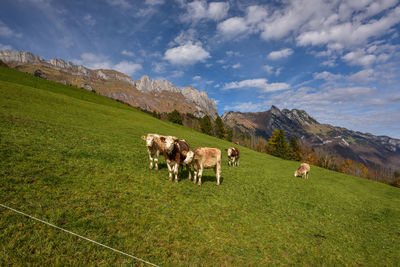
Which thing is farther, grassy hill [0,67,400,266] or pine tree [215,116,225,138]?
pine tree [215,116,225,138]

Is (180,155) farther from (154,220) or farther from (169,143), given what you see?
(154,220)

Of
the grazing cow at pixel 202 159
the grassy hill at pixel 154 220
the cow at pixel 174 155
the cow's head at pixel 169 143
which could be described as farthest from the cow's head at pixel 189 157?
the grassy hill at pixel 154 220

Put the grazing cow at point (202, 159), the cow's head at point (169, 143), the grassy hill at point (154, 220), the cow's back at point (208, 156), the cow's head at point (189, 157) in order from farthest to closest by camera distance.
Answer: the cow's back at point (208, 156) → the grazing cow at point (202, 159) → the cow's head at point (189, 157) → the cow's head at point (169, 143) → the grassy hill at point (154, 220)

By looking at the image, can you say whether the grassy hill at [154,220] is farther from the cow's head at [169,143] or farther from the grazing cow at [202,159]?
the cow's head at [169,143]

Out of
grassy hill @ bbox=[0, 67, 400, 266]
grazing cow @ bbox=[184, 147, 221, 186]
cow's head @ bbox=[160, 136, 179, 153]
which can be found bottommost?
grassy hill @ bbox=[0, 67, 400, 266]

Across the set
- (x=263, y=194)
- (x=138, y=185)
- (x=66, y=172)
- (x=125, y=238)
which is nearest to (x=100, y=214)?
(x=125, y=238)

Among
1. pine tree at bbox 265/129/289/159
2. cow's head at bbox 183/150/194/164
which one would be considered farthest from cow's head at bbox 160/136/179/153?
pine tree at bbox 265/129/289/159

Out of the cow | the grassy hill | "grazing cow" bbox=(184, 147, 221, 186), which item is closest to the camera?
the grassy hill

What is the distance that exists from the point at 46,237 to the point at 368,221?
14.8 metres

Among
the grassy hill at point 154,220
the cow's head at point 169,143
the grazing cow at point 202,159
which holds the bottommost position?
the grassy hill at point 154,220

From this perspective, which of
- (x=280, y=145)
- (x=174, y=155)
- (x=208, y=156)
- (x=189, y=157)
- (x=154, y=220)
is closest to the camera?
(x=154, y=220)

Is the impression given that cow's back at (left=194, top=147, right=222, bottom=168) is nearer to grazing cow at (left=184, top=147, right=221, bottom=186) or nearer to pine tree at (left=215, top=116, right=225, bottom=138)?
grazing cow at (left=184, top=147, right=221, bottom=186)

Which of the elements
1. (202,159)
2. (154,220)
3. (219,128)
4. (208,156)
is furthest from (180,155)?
(219,128)

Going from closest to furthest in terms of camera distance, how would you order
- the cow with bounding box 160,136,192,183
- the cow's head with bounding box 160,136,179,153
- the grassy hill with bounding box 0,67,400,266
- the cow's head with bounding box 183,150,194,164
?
the grassy hill with bounding box 0,67,400,266, the cow's head with bounding box 160,136,179,153, the cow's head with bounding box 183,150,194,164, the cow with bounding box 160,136,192,183
